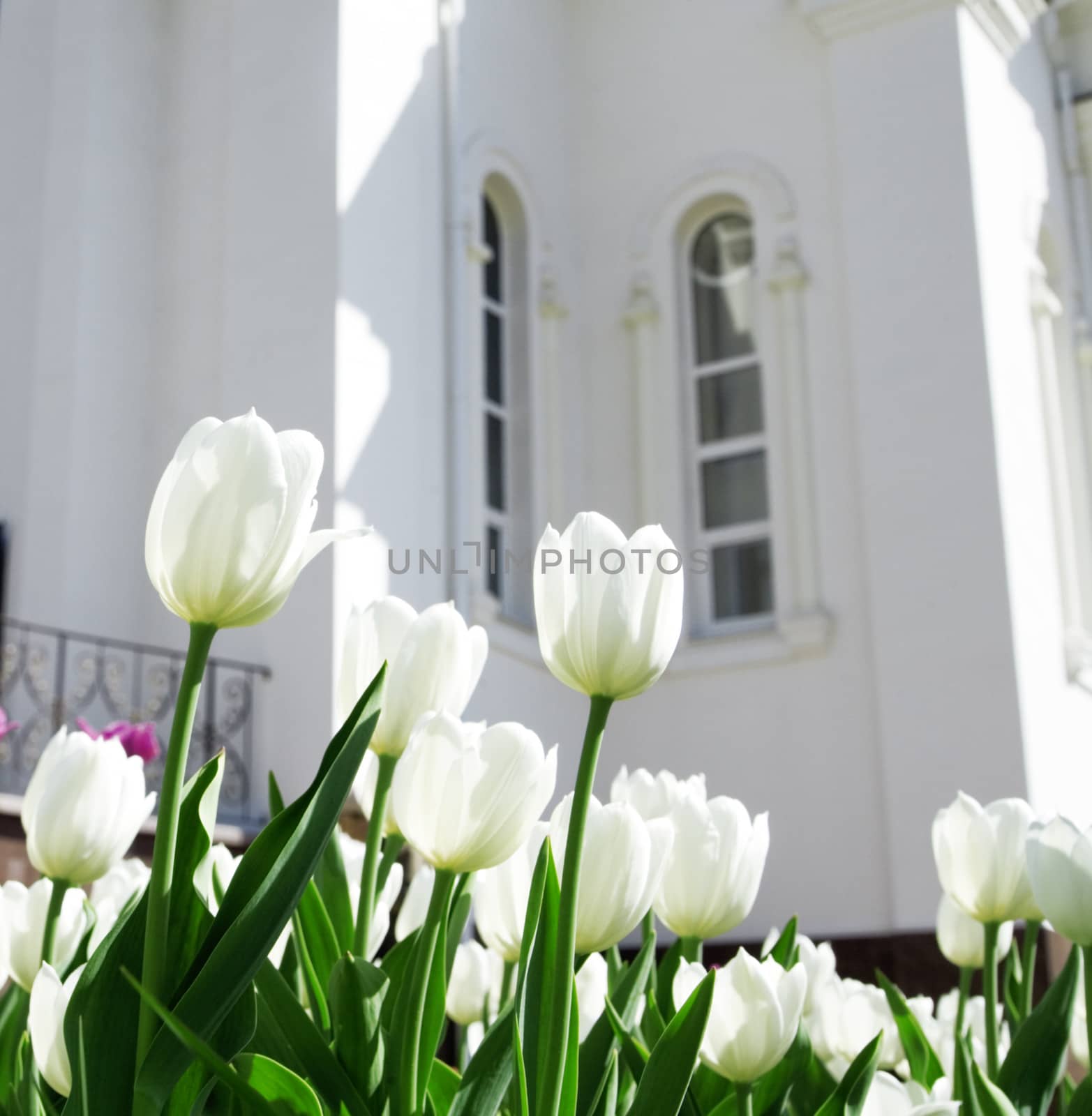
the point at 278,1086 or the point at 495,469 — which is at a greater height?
the point at 495,469

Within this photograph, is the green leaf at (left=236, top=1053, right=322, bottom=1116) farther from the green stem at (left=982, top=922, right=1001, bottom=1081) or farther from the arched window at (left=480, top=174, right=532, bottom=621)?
the arched window at (left=480, top=174, right=532, bottom=621)

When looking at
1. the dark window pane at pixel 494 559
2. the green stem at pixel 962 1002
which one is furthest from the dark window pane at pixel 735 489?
the green stem at pixel 962 1002

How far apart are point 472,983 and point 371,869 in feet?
1.58

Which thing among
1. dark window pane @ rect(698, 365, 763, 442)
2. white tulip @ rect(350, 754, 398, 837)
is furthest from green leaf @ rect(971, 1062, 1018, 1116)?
dark window pane @ rect(698, 365, 763, 442)

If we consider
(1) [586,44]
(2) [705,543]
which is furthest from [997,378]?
Answer: (1) [586,44]

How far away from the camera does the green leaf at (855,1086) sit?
1.00m

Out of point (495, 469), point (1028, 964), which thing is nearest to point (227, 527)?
point (1028, 964)

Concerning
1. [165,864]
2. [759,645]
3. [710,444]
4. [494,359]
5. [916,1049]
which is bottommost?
[916,1049]

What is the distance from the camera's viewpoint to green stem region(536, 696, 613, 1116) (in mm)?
873

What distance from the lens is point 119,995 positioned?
875 mm

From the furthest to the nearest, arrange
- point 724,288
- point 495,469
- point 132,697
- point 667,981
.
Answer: point 724,288, point 495,469, point 132,697, point 667,981

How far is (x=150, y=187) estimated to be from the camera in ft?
27.8

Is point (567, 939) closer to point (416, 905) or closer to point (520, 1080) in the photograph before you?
point (520, 1080)

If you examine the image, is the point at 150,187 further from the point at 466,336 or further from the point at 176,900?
the point at 176,900
